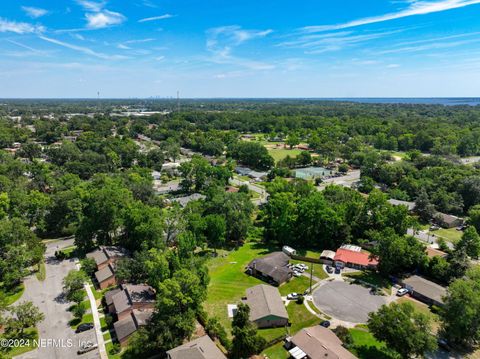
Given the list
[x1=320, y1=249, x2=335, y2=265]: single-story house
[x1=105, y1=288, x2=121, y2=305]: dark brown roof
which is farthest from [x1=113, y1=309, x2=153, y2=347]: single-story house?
[x1=320, y1=249, x2=335, y2=265]: single-story house

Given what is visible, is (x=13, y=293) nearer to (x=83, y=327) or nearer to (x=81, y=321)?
(x=81, y=321)

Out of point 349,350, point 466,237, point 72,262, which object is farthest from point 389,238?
point 72,262

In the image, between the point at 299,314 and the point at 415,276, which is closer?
the point at 299,314

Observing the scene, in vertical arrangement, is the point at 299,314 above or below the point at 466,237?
below

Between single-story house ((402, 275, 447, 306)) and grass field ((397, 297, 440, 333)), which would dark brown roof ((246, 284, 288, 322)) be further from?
single-story house ((402, 275, 447, 306))

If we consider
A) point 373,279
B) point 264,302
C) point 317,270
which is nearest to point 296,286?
point 317,270

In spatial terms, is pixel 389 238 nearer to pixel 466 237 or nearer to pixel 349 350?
pixel 466 237

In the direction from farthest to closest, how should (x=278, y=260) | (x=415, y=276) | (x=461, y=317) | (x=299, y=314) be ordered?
(x=278, y=260), (x=415, y=276), (x=299, y=314), (x=461, y=317)
